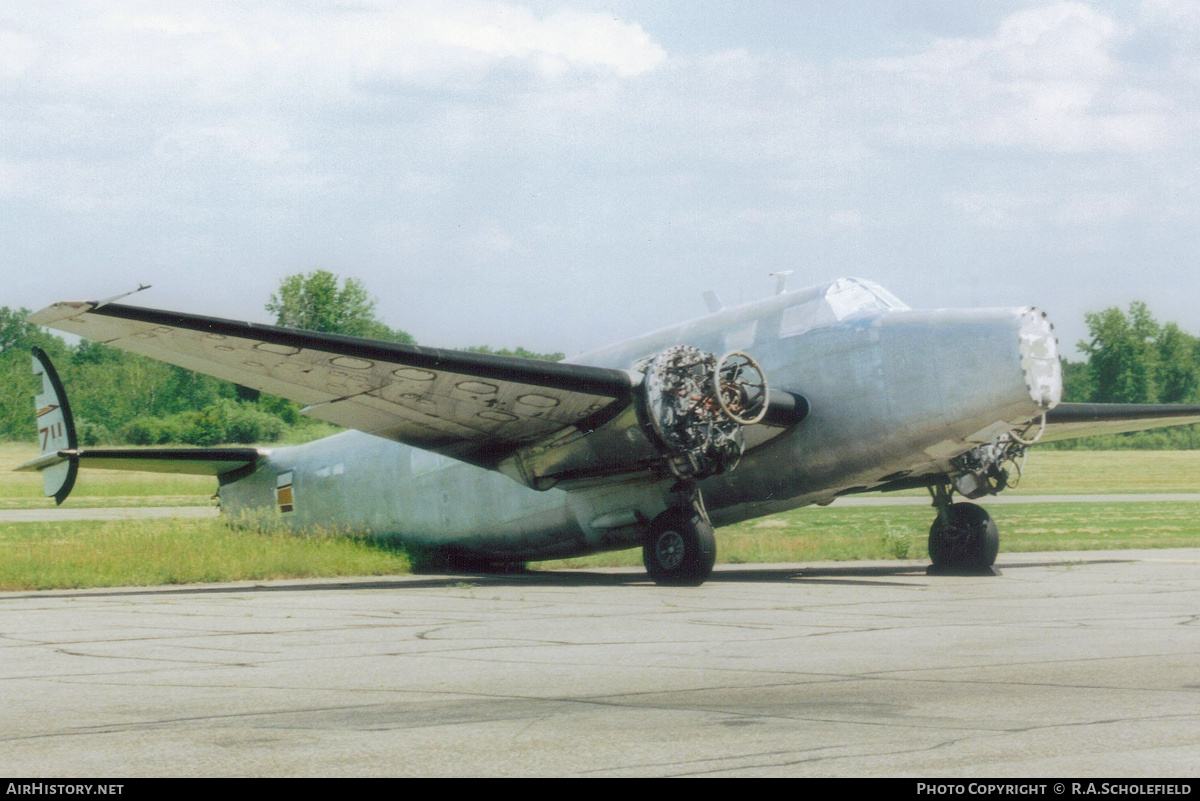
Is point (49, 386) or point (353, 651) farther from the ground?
point (49, 386)

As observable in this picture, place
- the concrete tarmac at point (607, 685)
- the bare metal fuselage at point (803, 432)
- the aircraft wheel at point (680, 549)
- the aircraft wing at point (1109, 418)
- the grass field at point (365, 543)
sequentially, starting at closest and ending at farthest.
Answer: the concrete tarmac at point (607, 685) → the bare metal fuselage at point (803, 432) → the aircraft wheel at point (680, 549) → the grass field at point (365, 543) → the aircraft wing at point (1109, 418)

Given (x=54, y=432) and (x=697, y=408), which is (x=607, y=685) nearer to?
(x=697, y=408)

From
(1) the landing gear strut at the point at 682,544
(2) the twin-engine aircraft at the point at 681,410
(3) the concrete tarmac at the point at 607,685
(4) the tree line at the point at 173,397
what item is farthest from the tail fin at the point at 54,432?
(4) the tree line at the point at 173,397

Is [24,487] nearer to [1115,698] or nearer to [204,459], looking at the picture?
[204,459]

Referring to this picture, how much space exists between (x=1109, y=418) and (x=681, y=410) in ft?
26.9

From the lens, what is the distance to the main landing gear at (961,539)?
1738 cm

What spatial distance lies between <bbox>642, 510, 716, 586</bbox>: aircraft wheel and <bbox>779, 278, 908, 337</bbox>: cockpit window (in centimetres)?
268

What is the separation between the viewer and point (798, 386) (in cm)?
1562

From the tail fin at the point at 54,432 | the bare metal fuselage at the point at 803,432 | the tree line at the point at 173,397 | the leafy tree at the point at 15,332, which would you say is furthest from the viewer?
the leafy tree at the point at 15,332

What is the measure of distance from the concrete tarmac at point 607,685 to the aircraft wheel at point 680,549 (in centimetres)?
108

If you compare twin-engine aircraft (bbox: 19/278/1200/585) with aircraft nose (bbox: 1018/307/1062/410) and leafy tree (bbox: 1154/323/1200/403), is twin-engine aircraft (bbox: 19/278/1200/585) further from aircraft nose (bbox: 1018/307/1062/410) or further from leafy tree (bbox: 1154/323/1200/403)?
leafy tree (bbox: 1154/323/1200/403)

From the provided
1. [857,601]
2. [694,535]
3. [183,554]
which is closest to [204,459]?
[183,554]

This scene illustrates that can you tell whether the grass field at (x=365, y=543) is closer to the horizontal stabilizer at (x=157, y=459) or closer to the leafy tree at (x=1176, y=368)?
the horizontal stabilizer at (x=157, y=459)
